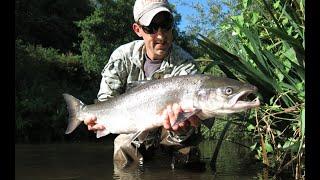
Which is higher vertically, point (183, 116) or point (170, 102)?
point (170, 102)

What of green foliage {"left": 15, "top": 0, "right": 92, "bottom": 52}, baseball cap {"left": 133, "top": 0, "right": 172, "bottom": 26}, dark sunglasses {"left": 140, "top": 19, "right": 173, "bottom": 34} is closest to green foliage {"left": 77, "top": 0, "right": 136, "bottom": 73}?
green foliage {"left": 15, "top": 0, "right": 92, "bottom": 52}

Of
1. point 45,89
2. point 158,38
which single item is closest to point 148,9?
point 158,38

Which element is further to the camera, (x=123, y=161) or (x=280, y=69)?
(x=123, y=161)

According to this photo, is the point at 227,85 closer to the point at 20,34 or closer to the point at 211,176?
the point at 211,176

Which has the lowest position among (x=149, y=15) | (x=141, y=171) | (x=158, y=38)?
(x=141, y=171)

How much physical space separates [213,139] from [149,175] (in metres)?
4.82

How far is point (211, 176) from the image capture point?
3920 millimetres

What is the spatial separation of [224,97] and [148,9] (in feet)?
4.31

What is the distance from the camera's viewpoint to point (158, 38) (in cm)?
429

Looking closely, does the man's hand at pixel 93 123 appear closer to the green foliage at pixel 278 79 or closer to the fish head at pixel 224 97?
the fish head at pixel 224 97

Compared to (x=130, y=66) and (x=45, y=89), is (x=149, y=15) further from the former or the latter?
(x=45, y=89)

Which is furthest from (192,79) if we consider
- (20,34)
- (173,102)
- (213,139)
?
(20,34)

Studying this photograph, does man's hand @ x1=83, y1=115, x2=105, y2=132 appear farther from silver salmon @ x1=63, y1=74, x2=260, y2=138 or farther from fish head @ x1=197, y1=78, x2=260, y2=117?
fish head @ x1=197, y1=78, x2=260, y2=117

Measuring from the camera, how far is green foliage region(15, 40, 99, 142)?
47.5ft
